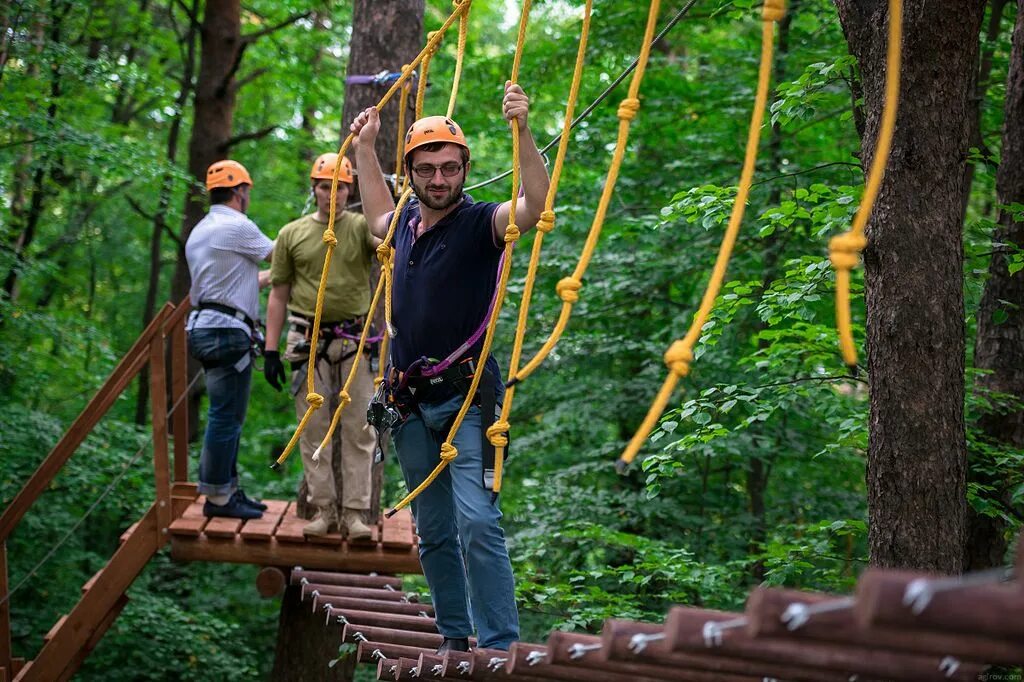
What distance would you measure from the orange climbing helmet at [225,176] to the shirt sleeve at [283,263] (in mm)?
470

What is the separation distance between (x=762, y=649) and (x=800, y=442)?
6.56 metres

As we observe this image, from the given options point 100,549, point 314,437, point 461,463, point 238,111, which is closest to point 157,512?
point 314,437

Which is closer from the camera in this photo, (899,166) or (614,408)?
(899,166)

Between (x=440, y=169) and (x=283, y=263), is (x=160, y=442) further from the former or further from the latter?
(x=440, y=169)

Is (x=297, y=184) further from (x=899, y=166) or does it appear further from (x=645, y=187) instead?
(x=899, y=166)

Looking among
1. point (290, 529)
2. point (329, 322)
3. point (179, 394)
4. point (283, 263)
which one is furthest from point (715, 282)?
point (179, 394)

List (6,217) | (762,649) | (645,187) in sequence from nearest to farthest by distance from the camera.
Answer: (762,649) < (645,187) < (6,217)

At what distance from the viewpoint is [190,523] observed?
5.82 metres

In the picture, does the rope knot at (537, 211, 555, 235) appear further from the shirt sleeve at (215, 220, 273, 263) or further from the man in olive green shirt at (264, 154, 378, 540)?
the shirt sleeve at (215, 220, 273, 263)

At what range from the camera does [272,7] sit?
1312cm

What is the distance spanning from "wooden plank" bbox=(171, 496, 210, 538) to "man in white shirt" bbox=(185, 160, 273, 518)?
376mm

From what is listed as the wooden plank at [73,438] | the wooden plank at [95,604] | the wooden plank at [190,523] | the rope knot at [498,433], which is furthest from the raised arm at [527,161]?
the wooden plank at [95,604]

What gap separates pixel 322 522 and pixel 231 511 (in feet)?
2.26

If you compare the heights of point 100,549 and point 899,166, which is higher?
point 899,166
